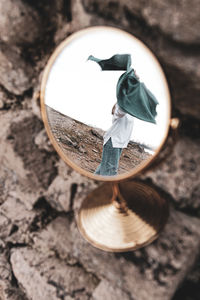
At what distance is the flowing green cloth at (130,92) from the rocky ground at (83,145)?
0.09m

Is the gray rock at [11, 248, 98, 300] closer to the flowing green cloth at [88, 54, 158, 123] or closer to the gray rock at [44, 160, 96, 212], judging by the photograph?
the gray rock at [44, 160, 96, 212]

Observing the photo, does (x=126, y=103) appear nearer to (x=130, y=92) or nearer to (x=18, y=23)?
(x=130, y=92)

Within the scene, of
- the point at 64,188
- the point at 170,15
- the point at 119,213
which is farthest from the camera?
the point at 64,188

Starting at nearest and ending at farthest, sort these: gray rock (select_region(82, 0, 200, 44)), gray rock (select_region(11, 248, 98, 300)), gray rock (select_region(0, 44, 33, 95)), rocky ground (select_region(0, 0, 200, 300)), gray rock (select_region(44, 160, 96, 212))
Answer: gray rock (select_region(82, 0, 200, 44)) → rocky ground (select_region(0, 0, 200, 300)) → gray rock (select_region(11, 248, 98, 300)) → gray rock (select_region(0, 44, 33, 95)) → gray rock (select_region(44, 160, 96, 212))

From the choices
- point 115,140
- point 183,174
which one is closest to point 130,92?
point 115,140

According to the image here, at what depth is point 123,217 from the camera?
109 centimetres

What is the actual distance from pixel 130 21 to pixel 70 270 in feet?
2.78

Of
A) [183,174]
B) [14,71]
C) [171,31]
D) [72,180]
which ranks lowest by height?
[72,180]

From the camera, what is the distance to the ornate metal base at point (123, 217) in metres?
1.04

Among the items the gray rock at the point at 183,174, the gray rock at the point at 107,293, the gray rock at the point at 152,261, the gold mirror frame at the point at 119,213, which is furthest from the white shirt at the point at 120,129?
the gray rock at the point at 107,293

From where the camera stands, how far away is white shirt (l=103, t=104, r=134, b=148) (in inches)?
33.9

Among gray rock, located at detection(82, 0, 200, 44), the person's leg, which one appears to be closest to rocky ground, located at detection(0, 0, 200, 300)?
gray rock, located at detection(82, 0, 200, 44)

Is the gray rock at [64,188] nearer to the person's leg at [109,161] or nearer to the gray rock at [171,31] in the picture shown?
the person's leg at [109,161]

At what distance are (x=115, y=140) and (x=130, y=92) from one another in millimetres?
146
